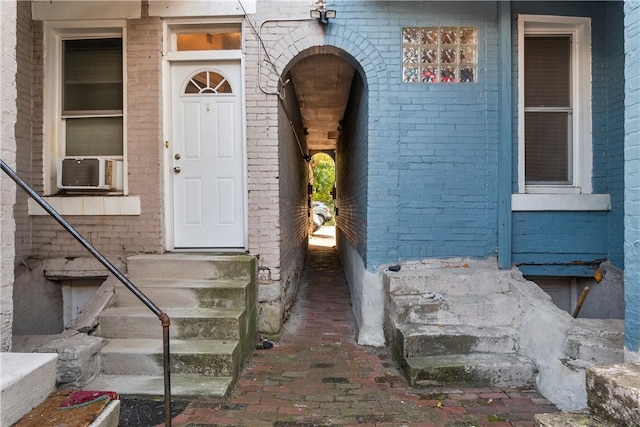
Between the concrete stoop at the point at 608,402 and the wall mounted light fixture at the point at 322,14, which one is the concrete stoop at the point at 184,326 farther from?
the wall mounted light fixture at the point at 322,14

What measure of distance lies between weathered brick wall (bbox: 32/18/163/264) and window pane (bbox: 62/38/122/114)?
1.08ft

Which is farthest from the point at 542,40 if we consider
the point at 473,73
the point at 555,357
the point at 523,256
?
the point at 555,357

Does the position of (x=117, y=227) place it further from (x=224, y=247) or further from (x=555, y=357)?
(x=555, y=357)

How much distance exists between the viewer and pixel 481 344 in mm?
→ 3363

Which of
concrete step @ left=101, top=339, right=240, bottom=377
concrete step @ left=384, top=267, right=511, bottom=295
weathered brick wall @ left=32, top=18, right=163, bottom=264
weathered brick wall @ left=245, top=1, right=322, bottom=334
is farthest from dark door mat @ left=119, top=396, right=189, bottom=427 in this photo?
concrete step @ left=384, top=267, right=511, bottom=295

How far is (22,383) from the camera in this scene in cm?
178

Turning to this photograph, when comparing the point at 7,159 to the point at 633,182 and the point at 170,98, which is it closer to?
the point at 170,98

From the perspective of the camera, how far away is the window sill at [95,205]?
4266mm

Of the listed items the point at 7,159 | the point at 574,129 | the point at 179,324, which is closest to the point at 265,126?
the point at 179,324

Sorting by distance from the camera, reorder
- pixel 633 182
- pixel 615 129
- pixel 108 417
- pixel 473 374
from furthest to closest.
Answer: pixel 615 129 → pixel 473 374 → pixel 633 182 → pixel 108 417

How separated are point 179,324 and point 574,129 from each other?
188 inches

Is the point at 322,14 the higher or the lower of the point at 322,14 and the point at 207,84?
the higher

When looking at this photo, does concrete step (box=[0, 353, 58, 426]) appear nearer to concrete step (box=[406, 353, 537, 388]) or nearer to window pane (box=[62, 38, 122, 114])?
concrete step (box=[406, 353, 537, 388])

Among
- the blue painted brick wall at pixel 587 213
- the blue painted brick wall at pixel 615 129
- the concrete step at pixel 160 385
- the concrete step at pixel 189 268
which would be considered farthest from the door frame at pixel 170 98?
the blue painted brick wall at pixel 615 129
